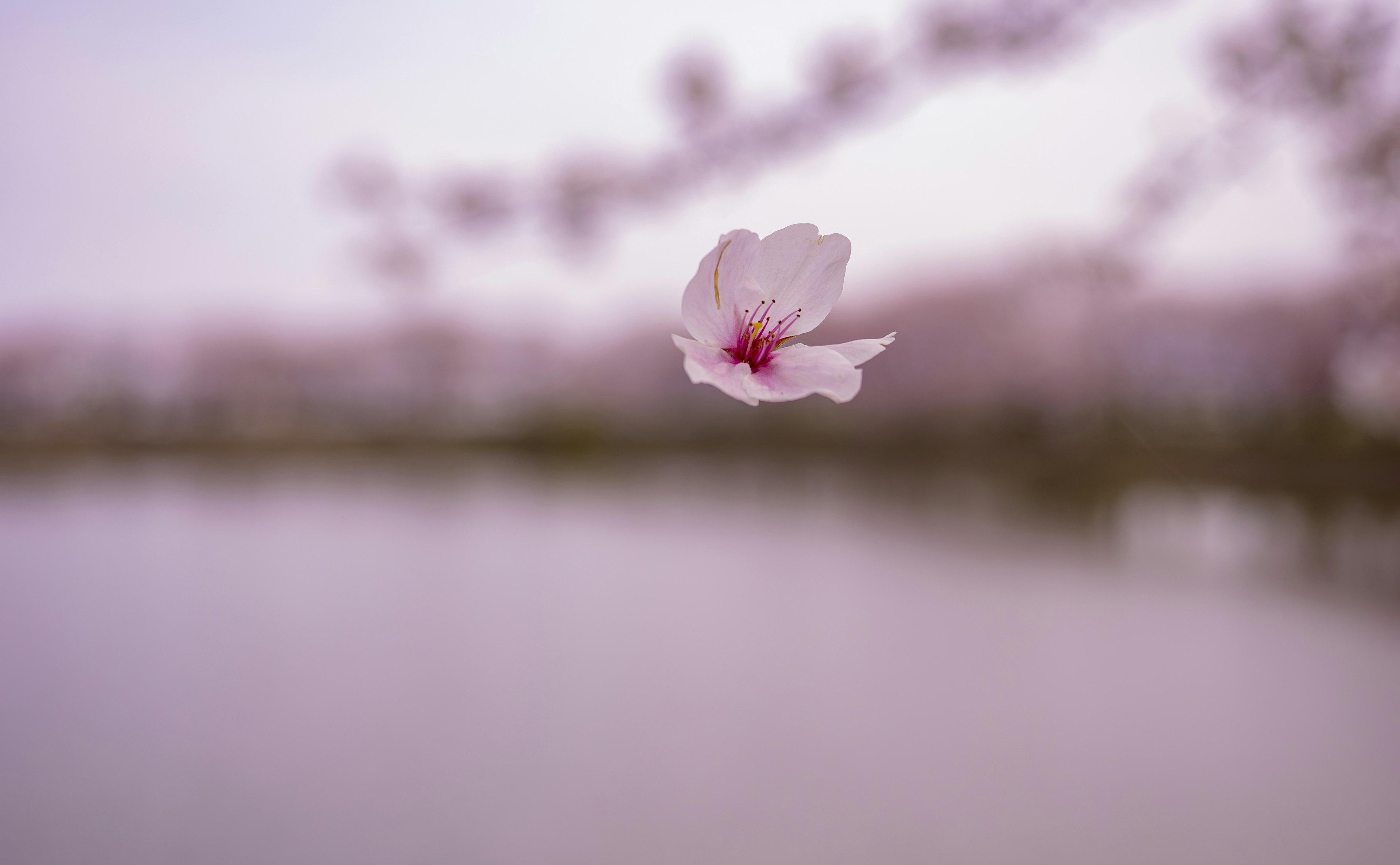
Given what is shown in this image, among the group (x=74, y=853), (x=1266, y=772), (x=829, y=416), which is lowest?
(x=74, y=853)

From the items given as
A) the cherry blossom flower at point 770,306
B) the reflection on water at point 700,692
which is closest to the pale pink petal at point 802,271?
the cherry blossom flower at point 770,306

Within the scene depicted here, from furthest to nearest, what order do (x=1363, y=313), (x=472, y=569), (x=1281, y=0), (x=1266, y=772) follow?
(x=472, y=569)
(x=1363, y=313)
(x=1266, y=772)
(x=1281, y=0)

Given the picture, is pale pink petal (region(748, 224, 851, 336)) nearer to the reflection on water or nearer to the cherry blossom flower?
the cherry blossom flower

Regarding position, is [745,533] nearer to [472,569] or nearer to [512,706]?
[472,569]

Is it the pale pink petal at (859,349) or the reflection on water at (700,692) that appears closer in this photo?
the pale pink petal at (859,349)

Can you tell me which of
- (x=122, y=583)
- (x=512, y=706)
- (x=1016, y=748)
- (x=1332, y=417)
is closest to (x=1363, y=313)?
(x=1332, y=417)

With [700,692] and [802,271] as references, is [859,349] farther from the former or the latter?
[700,692]

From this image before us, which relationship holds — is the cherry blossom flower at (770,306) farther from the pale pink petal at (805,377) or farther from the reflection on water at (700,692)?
the reflection on water at (700,692)
